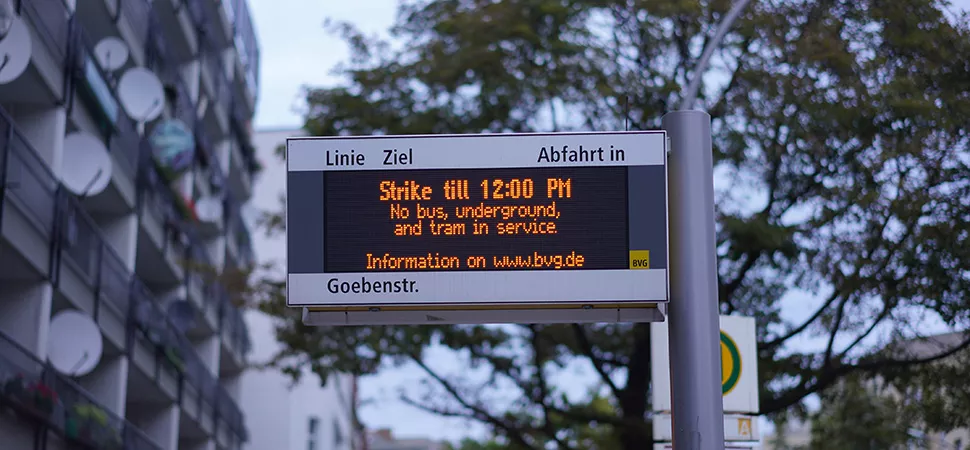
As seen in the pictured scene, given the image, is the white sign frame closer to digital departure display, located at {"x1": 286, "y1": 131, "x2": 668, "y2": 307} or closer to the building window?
digital departure display, located at {"x1": 286, "y1": 131, "x2": 668, "y2": 307}

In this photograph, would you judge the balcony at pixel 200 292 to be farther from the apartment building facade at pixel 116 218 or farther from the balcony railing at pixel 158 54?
the balcony railing at pixel 158 54

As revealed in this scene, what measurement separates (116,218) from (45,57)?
7.14 meters

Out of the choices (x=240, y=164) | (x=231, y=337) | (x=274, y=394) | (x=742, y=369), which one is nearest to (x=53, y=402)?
(x=742, y=369)

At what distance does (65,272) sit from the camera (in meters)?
24.4

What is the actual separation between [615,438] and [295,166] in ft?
49.3

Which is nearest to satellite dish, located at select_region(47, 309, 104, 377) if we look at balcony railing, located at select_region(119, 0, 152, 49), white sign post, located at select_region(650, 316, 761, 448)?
balcony railing, located at select_region(119, 0, 152, 49)

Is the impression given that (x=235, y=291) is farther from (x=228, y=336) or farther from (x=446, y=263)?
(x=228, y=336)

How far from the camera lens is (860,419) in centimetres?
2667

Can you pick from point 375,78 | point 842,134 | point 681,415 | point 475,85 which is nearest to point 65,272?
point 375,78

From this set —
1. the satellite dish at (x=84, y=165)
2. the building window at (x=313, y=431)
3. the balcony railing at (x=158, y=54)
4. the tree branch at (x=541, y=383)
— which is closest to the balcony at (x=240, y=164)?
the balcony railing at (x=158, y=54)

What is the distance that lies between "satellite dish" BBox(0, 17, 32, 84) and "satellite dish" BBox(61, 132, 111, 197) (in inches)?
205

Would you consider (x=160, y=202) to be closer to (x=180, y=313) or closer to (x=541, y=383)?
(x=180, y=313)

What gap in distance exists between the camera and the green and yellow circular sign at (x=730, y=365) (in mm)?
13609

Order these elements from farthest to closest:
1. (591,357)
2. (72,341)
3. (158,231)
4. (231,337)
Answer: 1. (231,337)
2. (158,231)
3. (72,341)
4. (591,357)
